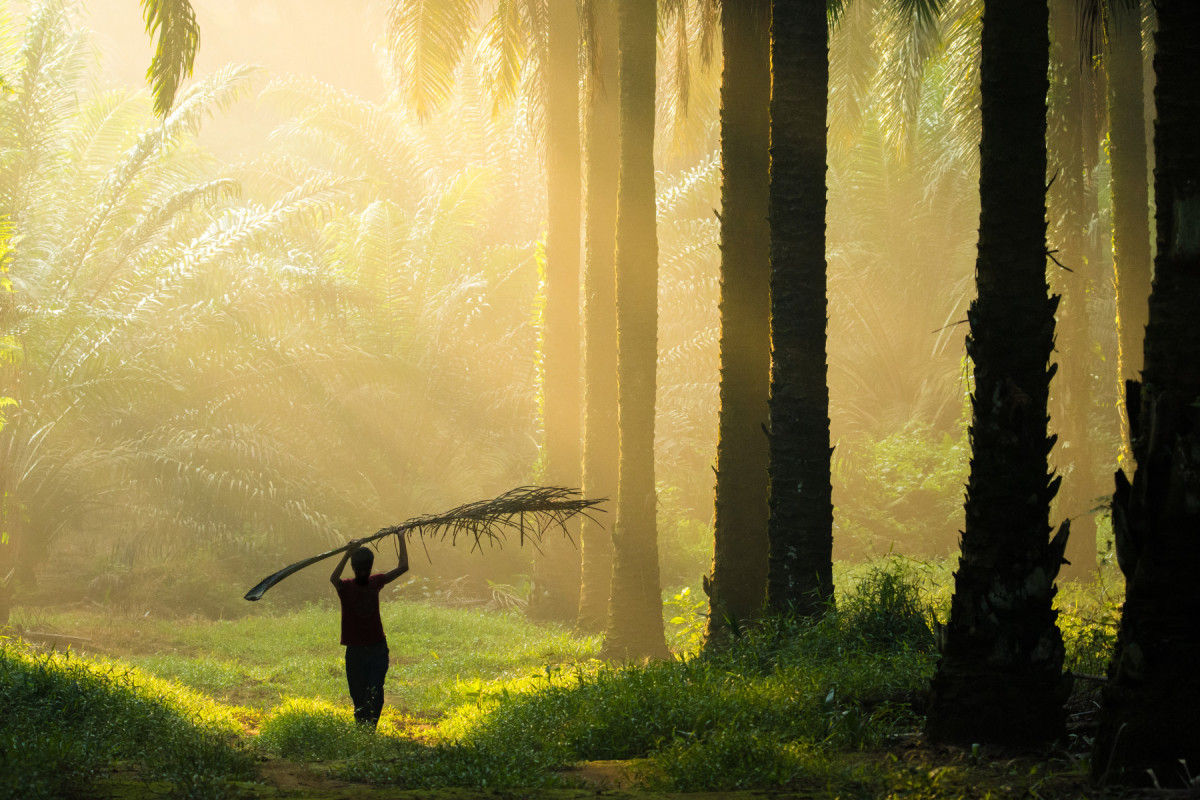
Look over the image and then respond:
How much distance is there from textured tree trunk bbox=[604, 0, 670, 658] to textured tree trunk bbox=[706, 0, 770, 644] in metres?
1.74

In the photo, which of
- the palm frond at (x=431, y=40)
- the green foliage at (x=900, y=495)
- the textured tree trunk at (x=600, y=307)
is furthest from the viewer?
the green foliage at (x=900, y=495)

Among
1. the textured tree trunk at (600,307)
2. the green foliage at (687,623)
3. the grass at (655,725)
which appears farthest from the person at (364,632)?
the textured tree trunk at (600,307)

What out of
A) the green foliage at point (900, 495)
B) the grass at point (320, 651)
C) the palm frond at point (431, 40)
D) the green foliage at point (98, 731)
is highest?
the palm frond at point (431, 40)

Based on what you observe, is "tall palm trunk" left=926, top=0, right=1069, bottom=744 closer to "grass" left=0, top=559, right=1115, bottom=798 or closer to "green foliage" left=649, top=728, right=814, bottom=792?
"grass" left=0, top=559, right=1115, bottom=798

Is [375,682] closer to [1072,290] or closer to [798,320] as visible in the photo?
[798,320]

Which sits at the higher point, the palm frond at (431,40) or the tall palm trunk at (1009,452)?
the palm frond at (431,40)

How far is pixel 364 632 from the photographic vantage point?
765 centimetres

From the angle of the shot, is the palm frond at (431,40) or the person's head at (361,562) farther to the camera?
the palm frond at (431,40)

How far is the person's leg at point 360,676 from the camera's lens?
25.2 ft

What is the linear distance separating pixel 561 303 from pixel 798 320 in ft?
26.1

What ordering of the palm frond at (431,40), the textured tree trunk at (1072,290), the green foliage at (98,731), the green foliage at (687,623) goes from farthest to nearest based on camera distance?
1. the textured tree trunk at (1072,290)
2. the palm frond at (431,40)
3. the green foliage at (687,623)
4. the green foliage at (98,731)

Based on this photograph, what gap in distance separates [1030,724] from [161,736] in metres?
5.15

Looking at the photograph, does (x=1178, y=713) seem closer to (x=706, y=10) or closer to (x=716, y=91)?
(x=706, y=10)

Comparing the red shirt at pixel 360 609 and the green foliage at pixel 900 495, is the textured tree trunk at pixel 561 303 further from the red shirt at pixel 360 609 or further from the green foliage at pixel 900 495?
the green foliage at pixel 900 495
